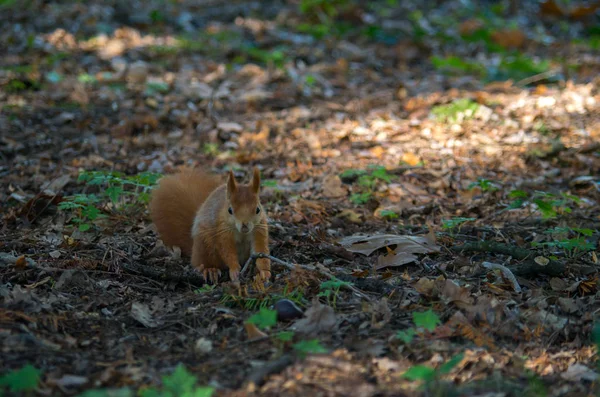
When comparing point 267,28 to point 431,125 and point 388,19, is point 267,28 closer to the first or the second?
point 388,19

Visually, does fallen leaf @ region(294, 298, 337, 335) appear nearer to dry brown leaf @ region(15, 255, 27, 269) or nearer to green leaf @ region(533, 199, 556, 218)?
dry brown leaf @ region(15, 255, 27, 269)

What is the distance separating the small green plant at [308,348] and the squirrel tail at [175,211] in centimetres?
157

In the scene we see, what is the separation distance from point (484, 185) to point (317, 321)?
1.92 metres

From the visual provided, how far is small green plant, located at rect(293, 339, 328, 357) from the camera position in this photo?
8.01 feet

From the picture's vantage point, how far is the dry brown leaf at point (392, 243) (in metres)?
3.77

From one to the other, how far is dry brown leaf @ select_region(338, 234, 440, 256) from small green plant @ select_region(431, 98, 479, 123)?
2.66 metres

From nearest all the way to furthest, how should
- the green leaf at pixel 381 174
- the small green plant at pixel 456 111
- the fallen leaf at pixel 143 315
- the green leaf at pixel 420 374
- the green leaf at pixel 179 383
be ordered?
1. the green leaf at pixel 179 383
2. the green leaf at pixel 420 374
3. the fallen leaf at pixel 143 315
4. the green leaf at pixel 381 174
5. the small green plant at pixel 456 111

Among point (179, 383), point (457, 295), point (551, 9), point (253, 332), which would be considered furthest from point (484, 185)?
point (551, 9)

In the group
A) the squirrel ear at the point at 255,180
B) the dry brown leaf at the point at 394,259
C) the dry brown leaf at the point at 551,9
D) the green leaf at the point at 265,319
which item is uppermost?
the dry brown leaf at the point at 551,9

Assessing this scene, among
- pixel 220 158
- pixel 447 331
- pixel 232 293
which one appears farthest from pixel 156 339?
pixel 220 158

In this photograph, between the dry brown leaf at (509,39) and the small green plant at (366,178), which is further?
the dry brown leaf at (509,39)

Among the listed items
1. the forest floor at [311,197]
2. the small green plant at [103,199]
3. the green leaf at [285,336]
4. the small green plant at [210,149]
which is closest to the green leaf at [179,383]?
the forest floor at [311,197]

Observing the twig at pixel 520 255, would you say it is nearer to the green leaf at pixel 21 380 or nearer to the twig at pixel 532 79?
the green leaf at pixel 21 380

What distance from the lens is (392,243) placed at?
12.5 feet
